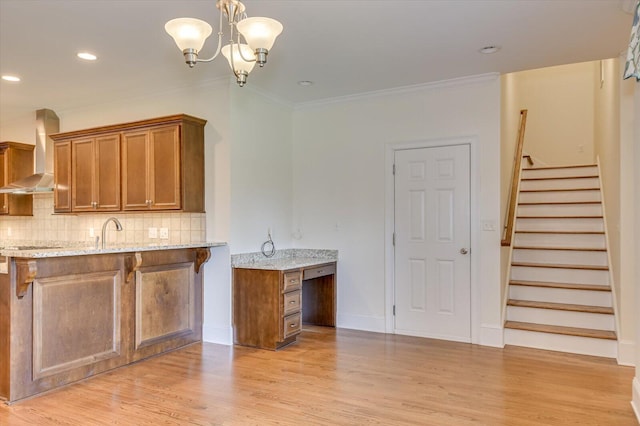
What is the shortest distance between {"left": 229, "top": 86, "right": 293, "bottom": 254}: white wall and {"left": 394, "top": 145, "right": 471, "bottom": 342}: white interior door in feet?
4.39

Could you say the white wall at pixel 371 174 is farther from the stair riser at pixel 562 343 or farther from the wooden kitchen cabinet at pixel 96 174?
the wooden kitchen cabinet at pixel 96 174

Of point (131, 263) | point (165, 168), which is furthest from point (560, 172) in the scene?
point (131, 263)

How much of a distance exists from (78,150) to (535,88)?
22.9 feet

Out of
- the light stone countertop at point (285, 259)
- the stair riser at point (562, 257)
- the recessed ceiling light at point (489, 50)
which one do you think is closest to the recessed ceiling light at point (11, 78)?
the light stone countertop at point (285, 259)

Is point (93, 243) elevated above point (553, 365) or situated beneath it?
elevated above

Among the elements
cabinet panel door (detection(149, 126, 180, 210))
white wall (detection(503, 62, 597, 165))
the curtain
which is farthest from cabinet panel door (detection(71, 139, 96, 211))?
white wall (detection(503, 62, 597, 165))

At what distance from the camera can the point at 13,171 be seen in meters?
5.76

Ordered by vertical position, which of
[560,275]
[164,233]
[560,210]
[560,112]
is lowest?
[560,275]

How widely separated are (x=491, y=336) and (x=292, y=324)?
1.94 metres

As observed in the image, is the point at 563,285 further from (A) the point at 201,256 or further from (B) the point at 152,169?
(B) the point at 152,169

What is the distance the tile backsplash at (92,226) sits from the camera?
4.61 m

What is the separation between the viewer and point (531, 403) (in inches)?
114

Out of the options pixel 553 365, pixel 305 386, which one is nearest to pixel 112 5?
pixel 305 386

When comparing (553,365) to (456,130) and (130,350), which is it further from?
(130,350)
